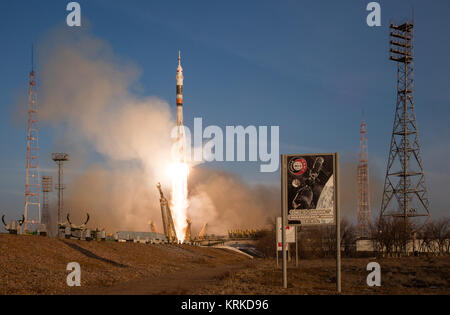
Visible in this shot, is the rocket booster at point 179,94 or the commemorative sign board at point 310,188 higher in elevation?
the rocket booster at point 179,94

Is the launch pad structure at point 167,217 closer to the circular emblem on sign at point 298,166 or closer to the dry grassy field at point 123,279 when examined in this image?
the dry grassy field at point 123,279

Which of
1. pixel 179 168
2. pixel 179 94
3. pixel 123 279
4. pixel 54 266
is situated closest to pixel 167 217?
pixel 179 168

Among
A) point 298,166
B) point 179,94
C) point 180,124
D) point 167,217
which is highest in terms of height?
point 179,94

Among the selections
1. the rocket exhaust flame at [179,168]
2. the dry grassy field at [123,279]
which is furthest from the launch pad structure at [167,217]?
the dry grassy field at [123,279]

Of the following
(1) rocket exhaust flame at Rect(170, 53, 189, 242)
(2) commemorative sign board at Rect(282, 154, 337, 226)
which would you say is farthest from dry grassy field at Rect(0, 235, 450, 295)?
(1) rocket exhaust flame at Rect(170, 53, 189, 242)

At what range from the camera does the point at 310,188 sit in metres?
22.2

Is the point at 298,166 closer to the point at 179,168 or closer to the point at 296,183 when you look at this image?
the point at 296,183

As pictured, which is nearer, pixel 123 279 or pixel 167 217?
pixel 123 279

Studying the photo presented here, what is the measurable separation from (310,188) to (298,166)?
114 cm

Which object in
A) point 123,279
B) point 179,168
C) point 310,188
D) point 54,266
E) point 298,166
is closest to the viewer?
point 310,188

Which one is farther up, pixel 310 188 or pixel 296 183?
pixel 296 183

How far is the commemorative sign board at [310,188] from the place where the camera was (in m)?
22.0
